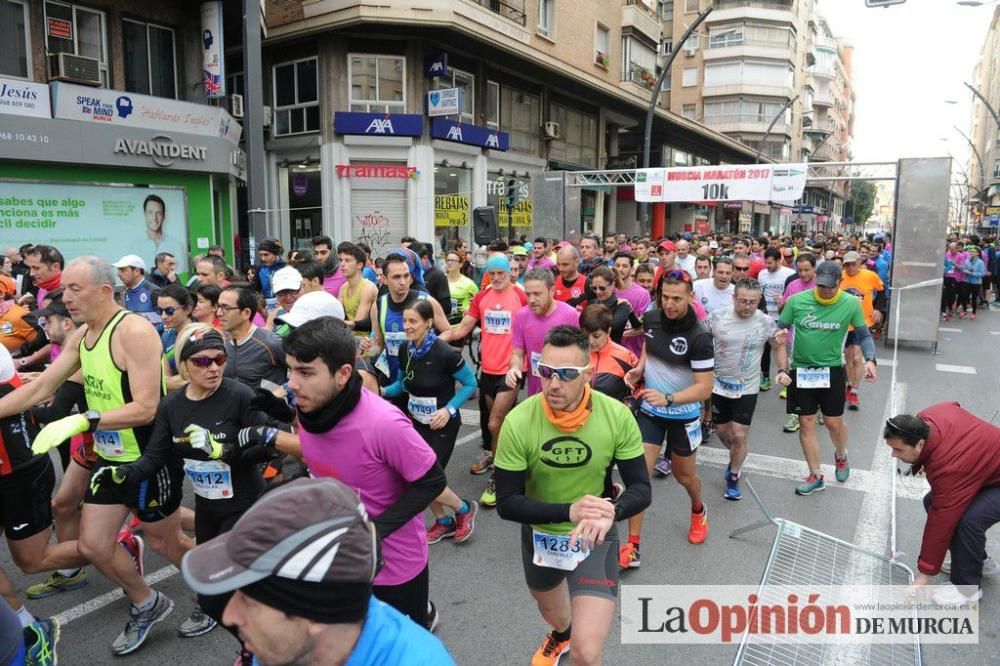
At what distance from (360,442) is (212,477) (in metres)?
1.20

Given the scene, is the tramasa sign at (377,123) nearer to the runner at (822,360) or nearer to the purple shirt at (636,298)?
the purple shirt at (636,298)

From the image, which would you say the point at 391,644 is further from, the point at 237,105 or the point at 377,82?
the point at 377,82

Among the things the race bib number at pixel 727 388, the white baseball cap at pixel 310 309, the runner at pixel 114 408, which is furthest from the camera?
the race bib number at pixel 727 388

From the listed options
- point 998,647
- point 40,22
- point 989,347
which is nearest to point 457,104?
point 40,22

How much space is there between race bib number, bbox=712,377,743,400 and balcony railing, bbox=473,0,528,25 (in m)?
19.2

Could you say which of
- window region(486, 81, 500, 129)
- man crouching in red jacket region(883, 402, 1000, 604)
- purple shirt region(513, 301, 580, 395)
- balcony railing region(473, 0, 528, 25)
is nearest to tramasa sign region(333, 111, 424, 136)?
window region(486, 81, 500, 129)

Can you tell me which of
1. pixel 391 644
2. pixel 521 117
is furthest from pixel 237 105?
pixel 391 644

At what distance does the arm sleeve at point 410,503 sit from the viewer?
2625mm

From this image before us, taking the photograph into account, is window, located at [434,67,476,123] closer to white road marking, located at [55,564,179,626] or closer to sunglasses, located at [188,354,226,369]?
white road marking, located at [55,564,179,626]

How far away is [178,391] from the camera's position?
3471mm

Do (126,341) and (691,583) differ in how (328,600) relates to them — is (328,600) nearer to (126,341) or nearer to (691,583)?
(126,341)

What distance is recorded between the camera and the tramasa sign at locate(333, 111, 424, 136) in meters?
19.2

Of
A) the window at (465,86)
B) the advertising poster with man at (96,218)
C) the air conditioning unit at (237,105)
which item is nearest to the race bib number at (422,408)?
the advertising poster with man at (96,218)

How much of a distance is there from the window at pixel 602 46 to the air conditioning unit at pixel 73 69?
19090mm
